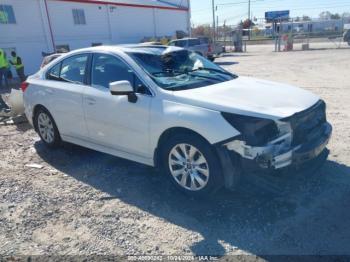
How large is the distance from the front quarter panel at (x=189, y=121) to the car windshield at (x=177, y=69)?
32 cm

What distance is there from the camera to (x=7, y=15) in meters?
18.7

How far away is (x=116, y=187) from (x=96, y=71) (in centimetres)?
160

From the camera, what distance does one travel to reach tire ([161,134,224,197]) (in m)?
3.47

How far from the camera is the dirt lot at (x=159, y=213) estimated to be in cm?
304

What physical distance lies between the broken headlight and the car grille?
196 mm

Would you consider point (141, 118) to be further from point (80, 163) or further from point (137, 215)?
point (80, 163)

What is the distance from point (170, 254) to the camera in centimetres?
294

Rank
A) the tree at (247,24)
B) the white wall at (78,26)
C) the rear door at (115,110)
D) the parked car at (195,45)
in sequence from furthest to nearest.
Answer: the tree at (247,24) < the white wall at (78,26) < the parked car at (195,45) < the rear door at (115,110)

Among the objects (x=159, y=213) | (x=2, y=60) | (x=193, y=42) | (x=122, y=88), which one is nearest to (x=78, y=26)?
(x=193, y=42)

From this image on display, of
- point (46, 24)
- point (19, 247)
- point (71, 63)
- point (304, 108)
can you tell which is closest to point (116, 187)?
point (19, 247)

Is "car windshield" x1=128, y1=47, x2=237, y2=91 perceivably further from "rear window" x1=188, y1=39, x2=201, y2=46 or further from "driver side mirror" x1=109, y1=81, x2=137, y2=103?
"rear window" x1=188, y1=39, x2=201, y2=46

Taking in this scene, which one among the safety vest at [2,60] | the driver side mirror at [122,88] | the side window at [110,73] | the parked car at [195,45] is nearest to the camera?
the driver side mirror at [122,88]

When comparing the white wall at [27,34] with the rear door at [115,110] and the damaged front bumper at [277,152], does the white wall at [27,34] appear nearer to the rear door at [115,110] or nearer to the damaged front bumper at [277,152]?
the rear door at [115,110]

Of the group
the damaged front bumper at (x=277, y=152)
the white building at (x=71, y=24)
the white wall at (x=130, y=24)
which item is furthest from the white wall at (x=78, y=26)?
the damaged front bumper at (x=277, y=152)
